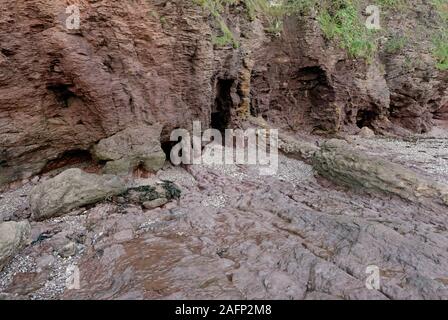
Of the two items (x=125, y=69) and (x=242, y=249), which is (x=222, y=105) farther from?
(x=242, y=249)

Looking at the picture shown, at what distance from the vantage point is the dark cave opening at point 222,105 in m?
13.8

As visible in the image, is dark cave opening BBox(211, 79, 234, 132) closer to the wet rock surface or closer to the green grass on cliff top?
the green grass on cliff top

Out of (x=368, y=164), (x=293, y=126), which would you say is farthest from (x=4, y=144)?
(x=293, y=126)

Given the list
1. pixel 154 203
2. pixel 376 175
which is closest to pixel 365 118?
pixel 376 175

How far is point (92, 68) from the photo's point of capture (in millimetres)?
8820

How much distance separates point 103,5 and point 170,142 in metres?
4.86

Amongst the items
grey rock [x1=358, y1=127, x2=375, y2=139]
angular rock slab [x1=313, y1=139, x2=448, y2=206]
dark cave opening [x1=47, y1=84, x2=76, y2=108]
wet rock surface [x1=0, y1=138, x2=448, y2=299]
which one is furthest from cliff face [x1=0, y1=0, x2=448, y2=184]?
angular rock slab [x1=313, y1=139, x2=448, y2=206]

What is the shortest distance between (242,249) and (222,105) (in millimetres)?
8633

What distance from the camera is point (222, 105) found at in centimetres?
1404

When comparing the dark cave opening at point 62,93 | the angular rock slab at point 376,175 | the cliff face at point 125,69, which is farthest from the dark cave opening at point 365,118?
the dark cave opening at point 62,93

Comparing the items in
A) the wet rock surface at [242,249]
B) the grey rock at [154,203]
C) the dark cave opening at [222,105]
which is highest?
the dark cave opening at [222,105]

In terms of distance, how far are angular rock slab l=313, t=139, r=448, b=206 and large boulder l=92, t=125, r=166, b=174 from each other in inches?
227

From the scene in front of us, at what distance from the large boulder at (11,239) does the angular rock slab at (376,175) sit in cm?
883

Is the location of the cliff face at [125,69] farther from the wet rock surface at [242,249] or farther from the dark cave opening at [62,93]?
the wet rock surface at [242,249]
